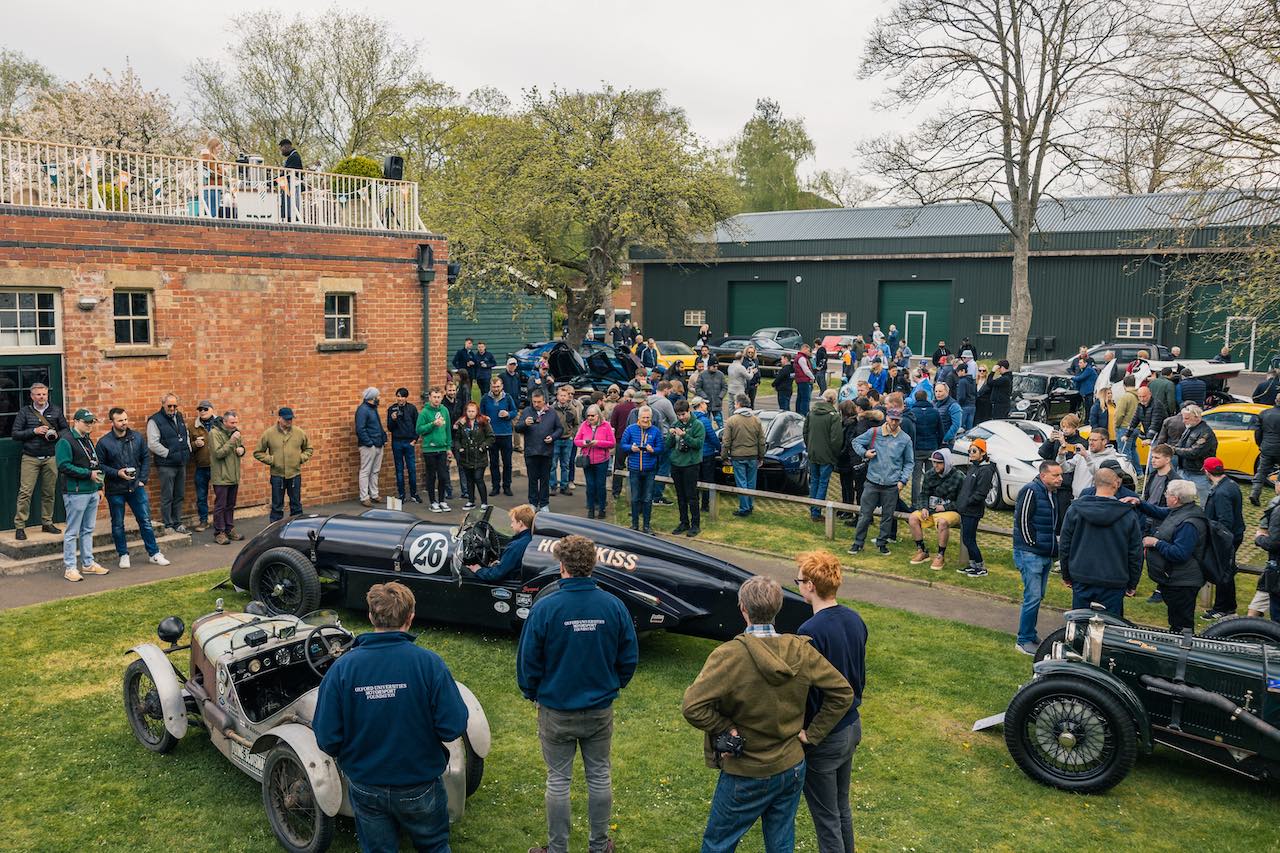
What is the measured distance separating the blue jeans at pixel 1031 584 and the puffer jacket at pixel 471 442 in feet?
27.4

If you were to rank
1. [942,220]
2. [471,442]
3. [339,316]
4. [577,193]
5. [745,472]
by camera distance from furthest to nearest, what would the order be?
[942,220]
[577,193]
[339,316]
[471,442]
[745,472]

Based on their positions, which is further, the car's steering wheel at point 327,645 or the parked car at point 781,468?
the parked car at point 781,468

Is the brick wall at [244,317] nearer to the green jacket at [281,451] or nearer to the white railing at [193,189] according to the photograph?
the white railing at [193,189]

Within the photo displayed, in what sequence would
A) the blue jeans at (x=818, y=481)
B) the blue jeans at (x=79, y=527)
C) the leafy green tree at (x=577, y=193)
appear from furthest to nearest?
1. the leafy green tree at (x=577, y=193)
2. the blue jeans at (x=818, y=481)
3. the blue jeans at (x=79, y=527)

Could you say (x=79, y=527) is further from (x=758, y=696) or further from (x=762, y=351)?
(x=762, y=351)

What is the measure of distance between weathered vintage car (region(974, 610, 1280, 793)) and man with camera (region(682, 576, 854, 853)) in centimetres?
276

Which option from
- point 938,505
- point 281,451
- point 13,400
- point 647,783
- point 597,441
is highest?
point 13,400

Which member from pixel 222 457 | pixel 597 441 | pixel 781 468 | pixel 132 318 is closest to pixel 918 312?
pixel 781 468

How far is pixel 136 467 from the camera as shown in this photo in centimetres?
1177

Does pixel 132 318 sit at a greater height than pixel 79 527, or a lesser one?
greater

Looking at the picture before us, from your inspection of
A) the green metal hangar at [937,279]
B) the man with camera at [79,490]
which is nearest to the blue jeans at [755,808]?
the man with camera at [79,490]

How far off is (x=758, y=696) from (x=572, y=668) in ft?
3.79

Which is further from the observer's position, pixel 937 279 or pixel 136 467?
pixel 937 279

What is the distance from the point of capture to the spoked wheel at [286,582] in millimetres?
9562
